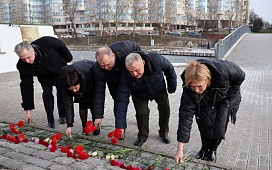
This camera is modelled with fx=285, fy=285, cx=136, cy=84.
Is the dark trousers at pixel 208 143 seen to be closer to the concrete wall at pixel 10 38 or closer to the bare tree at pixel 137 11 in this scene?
the concrete wall at pixel 10 38

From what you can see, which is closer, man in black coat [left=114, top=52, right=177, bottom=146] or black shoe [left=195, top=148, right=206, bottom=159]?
man in black coat [left=114, top=52, right=177, bottom=146]

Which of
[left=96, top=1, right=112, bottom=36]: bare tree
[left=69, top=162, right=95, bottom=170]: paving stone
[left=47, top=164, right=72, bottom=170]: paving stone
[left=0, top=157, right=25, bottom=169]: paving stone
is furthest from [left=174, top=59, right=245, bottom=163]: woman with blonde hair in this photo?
[left=96, top=1, right=112, bottom=36]: bare tree

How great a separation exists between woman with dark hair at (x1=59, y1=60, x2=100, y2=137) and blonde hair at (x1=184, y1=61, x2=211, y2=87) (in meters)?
1.41

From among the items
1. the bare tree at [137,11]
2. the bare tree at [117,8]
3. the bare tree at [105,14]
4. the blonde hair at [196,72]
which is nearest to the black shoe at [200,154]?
the blonde hair at [196,72]

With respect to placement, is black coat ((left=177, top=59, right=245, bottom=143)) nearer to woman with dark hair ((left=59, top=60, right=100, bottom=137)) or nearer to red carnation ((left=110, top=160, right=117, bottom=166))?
red carnation ((left=110, top=160, right=117, bottom=166))

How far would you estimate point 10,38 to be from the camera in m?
12.9

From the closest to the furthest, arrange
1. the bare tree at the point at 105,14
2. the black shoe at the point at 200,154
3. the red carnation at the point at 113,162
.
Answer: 1. the red carnation at the point at 113,162
2. the black shoe at the point at 200,154
3. the bare tree at the point at 105,14

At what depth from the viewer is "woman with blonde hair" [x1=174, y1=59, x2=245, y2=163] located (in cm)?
268

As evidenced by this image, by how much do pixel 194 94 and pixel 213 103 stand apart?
330mm

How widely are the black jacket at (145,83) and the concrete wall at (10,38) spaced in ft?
34.7

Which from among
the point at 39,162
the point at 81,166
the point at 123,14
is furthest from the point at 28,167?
the point at 123,14

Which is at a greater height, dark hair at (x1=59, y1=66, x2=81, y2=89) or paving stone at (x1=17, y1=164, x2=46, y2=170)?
dark hair at (x1=59, y1=66, x2=81, y2=89)

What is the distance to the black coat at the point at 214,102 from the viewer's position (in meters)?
2.84

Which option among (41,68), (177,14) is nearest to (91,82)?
(41,68)
